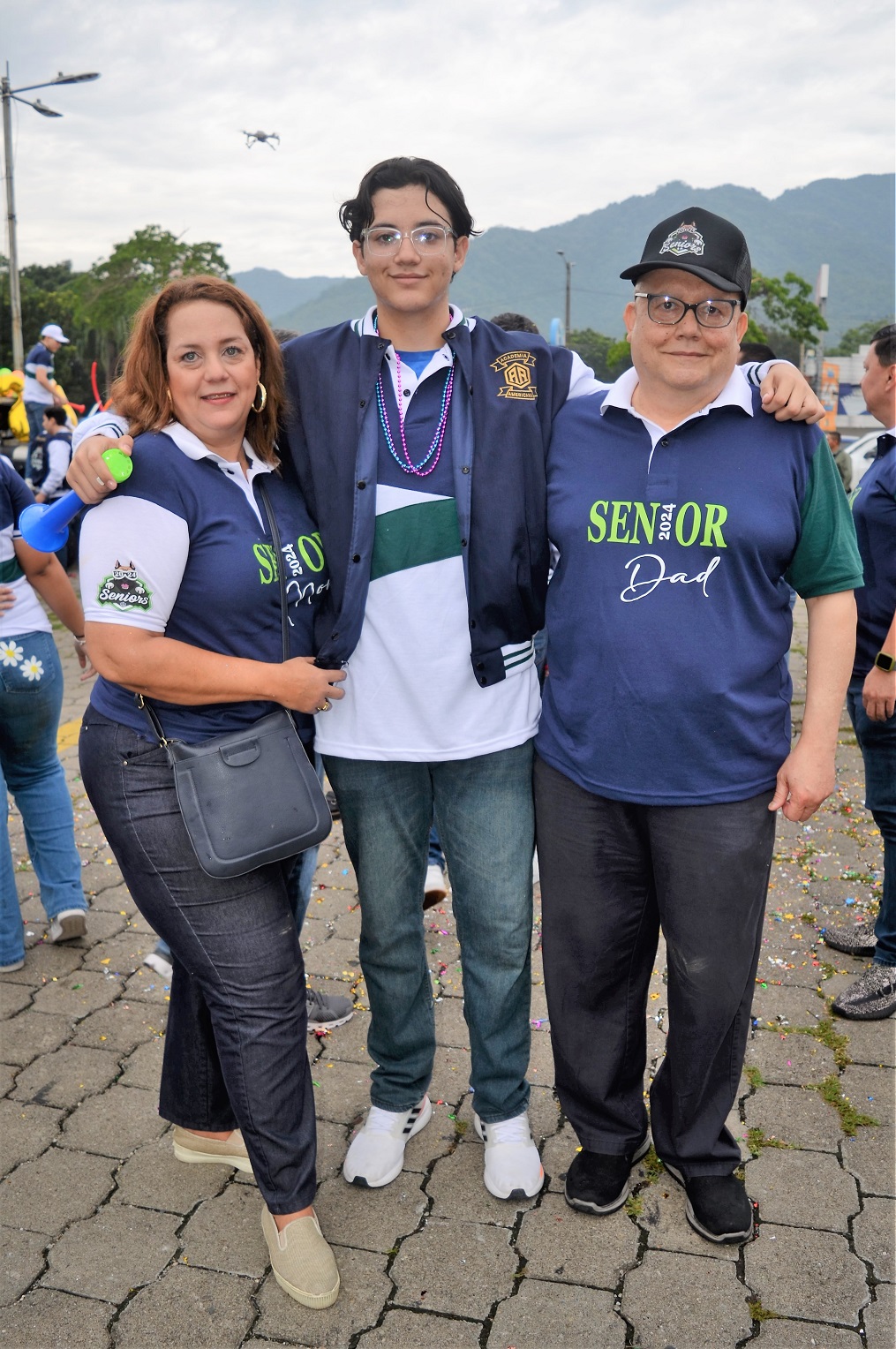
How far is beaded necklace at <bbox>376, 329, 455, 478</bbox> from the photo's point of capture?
2.44m

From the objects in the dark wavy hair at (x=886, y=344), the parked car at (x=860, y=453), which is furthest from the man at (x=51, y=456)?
the parked car at (x=860, y=453)

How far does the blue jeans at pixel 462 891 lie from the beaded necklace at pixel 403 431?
703 millimetres

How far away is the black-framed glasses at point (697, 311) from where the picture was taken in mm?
2277

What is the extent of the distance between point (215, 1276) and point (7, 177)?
834 inches

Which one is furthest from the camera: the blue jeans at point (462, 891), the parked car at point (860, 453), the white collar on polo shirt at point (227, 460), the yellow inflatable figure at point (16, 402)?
the parked car at point (860, 453)

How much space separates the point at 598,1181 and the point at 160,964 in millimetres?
1834

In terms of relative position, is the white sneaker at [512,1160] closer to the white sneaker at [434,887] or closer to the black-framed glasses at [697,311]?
the white sneaker at [434,887]

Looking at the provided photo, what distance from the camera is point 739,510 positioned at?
224 cm

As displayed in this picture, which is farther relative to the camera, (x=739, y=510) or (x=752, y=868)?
(x=752, y=868)

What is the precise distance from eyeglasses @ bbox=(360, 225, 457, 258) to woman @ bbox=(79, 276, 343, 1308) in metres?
0.31

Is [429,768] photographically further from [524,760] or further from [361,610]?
[361,610]

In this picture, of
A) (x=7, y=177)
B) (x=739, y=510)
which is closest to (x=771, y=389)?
(x=739, y=510)

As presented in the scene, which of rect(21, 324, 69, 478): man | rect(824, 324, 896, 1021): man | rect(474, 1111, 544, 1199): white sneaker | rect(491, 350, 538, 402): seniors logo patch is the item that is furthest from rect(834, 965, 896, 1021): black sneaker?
rect(21, 324, 69, 478): man

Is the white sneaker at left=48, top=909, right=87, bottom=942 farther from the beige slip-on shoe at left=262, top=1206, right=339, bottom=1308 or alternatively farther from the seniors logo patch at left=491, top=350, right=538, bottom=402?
the seniors logo patch at left=491, top=350, right=538, bottom=402
